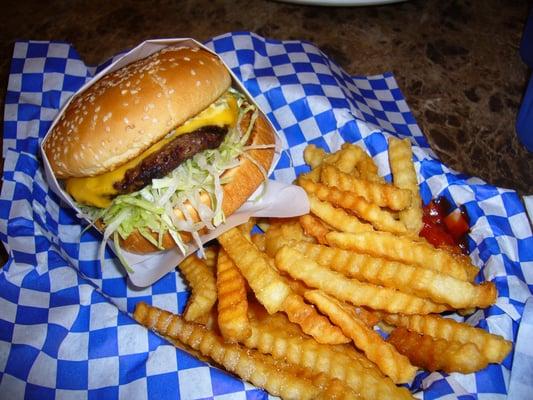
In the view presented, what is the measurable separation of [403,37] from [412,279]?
2.76 meters

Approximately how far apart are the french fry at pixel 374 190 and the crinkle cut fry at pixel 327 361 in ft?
2.21

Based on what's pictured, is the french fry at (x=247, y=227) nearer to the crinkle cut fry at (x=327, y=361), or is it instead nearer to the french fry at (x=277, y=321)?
the french fry at (x=277, y=321)

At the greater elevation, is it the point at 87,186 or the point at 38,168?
the point at 87,186

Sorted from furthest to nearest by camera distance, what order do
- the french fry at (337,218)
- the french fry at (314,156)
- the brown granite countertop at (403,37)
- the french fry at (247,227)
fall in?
the brown granite countertop at (403,37)
the french fry at (314,156)
the french fry at (247,227)
the french fry at (337,218)

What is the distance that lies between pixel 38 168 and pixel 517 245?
2.62m

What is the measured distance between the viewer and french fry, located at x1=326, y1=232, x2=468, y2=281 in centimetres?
185

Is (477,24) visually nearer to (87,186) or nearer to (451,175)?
(451,175)

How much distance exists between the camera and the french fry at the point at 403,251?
73.0 inches

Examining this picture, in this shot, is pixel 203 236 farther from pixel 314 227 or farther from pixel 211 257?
pixel 314 227

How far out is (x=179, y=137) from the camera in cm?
206

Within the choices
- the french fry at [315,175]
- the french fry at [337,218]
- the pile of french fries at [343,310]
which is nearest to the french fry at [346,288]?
the pile of french fries at [343,310]

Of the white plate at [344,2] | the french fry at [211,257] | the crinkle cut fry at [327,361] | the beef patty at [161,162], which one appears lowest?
the french fry at [211,257]

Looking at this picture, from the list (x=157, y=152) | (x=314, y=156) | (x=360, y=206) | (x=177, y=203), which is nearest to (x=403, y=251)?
(x=360, y=206)

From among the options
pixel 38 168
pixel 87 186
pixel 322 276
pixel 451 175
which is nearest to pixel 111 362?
pixel 87 186
